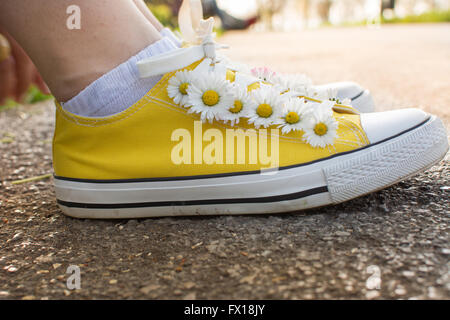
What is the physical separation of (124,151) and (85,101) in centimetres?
13

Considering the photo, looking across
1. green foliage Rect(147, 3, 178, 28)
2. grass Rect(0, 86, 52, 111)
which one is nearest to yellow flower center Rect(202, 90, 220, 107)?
grass Rect(0, 86, 52, 111)

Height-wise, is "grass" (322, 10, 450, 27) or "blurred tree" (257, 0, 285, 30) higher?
"blurred tree" (257, 0, 285, 30)

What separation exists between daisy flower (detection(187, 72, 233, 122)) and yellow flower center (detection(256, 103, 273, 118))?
6 centimetres

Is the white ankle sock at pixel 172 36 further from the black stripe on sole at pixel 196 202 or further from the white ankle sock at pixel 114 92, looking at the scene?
the black stripe on sole at pixel 196 202

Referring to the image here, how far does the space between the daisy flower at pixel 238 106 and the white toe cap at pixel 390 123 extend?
24cm

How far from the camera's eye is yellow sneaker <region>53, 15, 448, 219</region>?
836mm

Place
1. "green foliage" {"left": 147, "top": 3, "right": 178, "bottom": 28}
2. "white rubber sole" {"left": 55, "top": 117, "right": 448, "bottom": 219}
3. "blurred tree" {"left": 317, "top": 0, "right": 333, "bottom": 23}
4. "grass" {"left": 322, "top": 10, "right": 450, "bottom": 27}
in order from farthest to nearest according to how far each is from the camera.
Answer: "blurred tree" {"left": 317, "top": 0, "right": 333, "bottom": 23} < "grass" {"left": 322, "top": 10, "right": 450, "bottom": 27} < "green foliage" {"left": 147, "top": 3, "right": 178, "bottom": 28} < "white rubber sole" {"left": 55, "top": 117, "right": 448, "bottom": 219}

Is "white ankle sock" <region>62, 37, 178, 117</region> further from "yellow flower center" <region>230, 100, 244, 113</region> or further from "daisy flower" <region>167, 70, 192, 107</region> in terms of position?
"yellow flower center" <region>230, 100, 244, 113</region>

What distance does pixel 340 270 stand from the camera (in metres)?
0.67

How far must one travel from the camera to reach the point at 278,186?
841 mm

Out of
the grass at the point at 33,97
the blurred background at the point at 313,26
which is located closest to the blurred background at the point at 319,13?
the blurred background at the point at 313,26

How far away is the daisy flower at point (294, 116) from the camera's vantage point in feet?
2.83

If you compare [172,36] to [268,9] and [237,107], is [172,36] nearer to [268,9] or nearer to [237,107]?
[237,107]
